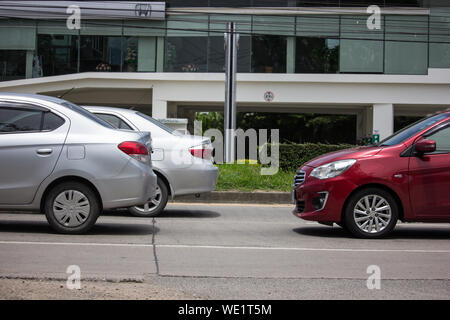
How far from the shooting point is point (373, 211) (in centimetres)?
802

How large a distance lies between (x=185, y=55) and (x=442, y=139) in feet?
76.3

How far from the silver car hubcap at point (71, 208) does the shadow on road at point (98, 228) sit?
364mm

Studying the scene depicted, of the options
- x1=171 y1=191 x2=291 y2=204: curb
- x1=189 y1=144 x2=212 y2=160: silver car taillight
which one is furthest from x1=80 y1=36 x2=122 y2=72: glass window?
x1=189 y1=144 x2=212 y2=160: silver car taillight

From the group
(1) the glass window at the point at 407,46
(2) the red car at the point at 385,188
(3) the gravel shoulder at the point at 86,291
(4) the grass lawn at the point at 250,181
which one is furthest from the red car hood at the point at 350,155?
(1) the glass window at the point at 407,46

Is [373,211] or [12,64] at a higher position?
[12,64]

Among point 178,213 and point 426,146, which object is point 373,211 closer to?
point 426,146

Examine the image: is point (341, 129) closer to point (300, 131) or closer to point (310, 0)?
point (300, 131)

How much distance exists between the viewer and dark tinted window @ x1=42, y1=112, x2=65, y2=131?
7.91 m

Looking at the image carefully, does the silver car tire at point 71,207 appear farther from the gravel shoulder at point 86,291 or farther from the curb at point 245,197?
the curb at point 245,197

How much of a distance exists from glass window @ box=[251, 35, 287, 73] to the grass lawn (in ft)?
51.2

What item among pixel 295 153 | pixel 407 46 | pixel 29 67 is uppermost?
pixel 407 46

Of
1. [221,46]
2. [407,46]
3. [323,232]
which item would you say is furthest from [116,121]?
[407,46]

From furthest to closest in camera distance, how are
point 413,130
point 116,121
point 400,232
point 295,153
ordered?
point 295,153
point 116,121
point 400,232
point 413,130

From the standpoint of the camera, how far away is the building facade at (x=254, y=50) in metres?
29.7
